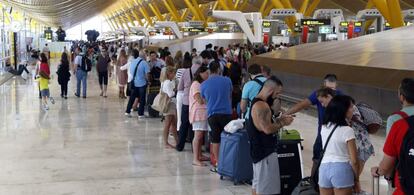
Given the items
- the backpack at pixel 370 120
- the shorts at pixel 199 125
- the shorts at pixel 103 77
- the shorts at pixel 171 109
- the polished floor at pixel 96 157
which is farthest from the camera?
the shorts at pixel 103 77

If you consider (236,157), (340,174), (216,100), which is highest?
(216,100)

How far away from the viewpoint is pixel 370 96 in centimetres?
1524

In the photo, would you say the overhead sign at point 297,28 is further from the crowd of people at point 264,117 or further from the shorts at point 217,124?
Answer: the shorts at point 217,124

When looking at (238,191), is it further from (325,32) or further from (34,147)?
(325,32)

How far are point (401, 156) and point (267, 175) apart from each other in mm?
2075

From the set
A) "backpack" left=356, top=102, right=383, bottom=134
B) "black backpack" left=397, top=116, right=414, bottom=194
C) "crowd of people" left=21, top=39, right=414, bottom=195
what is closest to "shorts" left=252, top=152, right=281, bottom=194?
"crowd of people" left=21, top=39, right=414, bottom=195

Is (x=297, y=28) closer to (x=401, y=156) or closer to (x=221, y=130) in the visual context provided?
(x=221, y=130)

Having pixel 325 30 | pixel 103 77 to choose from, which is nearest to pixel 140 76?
pixel 103 77

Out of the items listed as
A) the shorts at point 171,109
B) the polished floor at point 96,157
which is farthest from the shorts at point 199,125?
the shorts at point 171,109

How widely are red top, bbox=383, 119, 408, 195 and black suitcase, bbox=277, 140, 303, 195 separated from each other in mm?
2356

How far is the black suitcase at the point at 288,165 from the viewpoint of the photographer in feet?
20.5

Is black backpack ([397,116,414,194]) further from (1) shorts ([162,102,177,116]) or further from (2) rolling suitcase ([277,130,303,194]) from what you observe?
(1) shorts ([162,102,177,116])

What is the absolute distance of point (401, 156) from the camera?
12.2 ft

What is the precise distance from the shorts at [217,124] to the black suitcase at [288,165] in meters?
1.71
